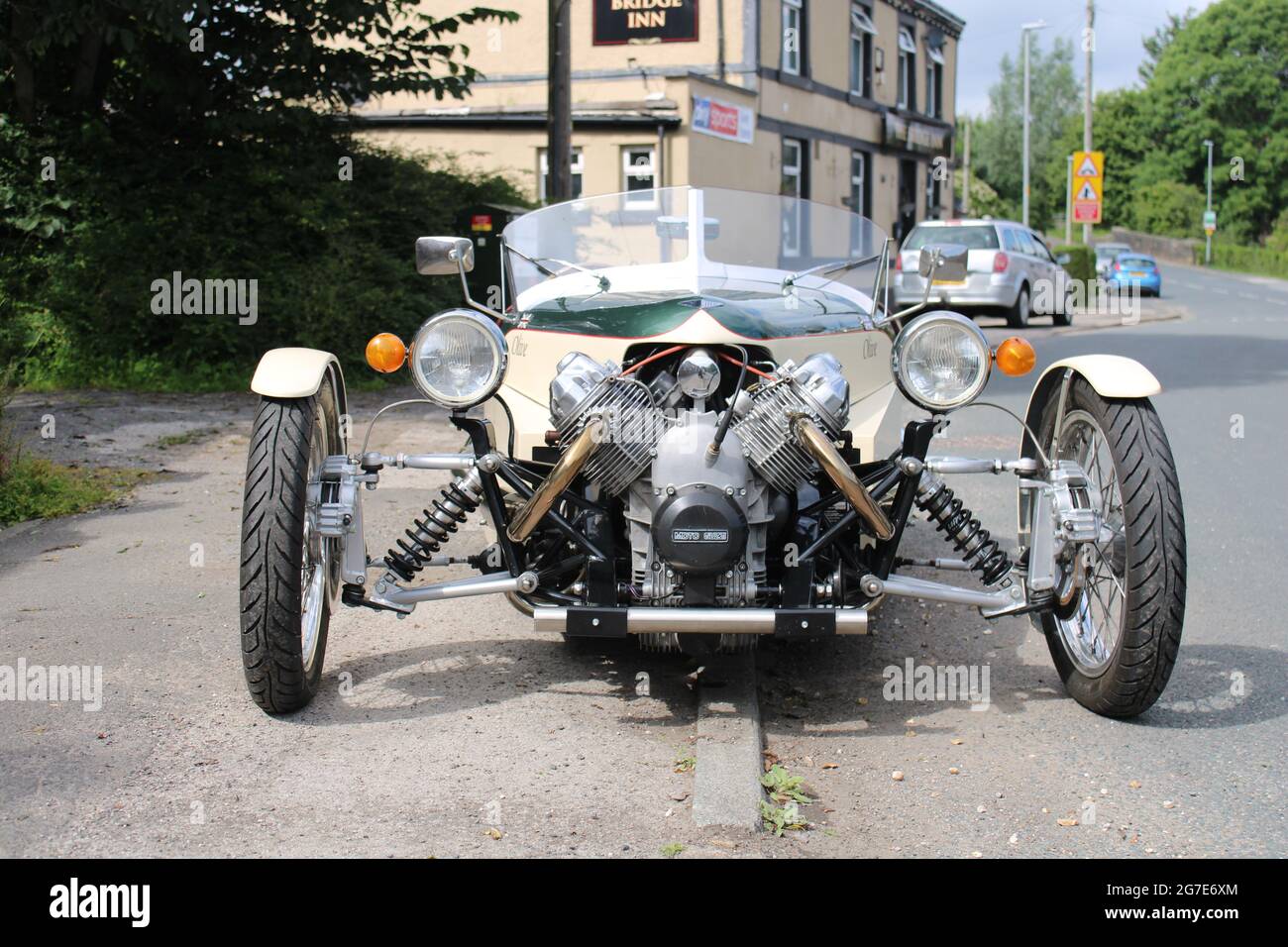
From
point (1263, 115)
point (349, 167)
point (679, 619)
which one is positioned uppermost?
point (1263, 115)

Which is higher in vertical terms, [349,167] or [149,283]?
[349,167]

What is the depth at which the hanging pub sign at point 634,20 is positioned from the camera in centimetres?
2719

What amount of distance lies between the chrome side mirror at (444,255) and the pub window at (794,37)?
26.1m

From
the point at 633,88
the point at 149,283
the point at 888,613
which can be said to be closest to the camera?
the point at 888,613

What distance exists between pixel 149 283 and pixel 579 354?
9849 mm

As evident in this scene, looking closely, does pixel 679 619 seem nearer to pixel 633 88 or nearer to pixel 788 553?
pixel 788 553

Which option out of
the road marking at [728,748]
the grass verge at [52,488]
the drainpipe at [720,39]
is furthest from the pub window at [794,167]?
the road marking at [728,748]

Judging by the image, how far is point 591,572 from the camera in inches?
183

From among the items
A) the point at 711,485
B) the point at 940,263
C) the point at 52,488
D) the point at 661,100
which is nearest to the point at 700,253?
the point at 940,263

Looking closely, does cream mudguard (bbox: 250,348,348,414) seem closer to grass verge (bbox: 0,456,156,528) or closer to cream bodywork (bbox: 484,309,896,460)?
cream bodywork (bbox: 484,309,896,460)

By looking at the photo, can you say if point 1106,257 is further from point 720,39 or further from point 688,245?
point 688,245

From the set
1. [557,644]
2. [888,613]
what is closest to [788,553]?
[557,644]

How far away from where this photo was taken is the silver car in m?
23.3

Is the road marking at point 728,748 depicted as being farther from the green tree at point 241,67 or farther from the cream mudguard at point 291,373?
the green tree at point 241,67
